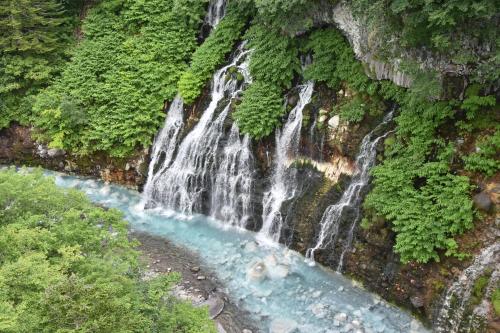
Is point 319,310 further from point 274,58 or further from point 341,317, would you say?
point 274,58

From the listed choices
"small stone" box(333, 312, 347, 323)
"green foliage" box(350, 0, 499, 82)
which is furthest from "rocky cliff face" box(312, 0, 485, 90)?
"small stone" box(333, 312, 347, 323)

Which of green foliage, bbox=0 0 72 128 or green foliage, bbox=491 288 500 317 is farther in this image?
green foliage, bbox=0 0 72 128

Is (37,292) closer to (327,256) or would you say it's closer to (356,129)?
(327,256)

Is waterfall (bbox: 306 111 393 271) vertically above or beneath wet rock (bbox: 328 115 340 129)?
beneath

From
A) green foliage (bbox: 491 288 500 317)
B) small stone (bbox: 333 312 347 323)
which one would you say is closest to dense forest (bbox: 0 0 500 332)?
green foliage (bbox: 491 288 500 317)

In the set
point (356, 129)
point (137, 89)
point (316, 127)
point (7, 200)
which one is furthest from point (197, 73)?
point (7, 200)

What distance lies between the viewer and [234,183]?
15.3 m

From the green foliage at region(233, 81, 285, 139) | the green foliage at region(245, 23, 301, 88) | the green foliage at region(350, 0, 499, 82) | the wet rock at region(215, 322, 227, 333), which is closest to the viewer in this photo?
the green foliage at region(350, 0, 499, 82)

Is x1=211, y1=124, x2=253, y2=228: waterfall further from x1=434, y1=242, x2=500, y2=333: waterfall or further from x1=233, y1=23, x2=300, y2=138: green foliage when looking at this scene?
x1=434, y1=242, x2=500, y2=333: waterfall

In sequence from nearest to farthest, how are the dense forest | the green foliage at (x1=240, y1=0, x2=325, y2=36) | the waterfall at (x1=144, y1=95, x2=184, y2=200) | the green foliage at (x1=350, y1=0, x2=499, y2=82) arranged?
1. the dense forest
2. the green foliage at (x1=350, y1=0, x2=499, y2=82)
3. the green foliage at (x1=240, y1=0, x2=325, y2=36)
4. the waterfall at (x1=144, y1=95, x2=184, y2=200)

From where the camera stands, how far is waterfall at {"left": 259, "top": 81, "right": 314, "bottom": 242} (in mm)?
14305

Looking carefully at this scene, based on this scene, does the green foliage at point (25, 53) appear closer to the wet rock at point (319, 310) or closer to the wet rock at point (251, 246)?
the wet rock at point (251, 246)

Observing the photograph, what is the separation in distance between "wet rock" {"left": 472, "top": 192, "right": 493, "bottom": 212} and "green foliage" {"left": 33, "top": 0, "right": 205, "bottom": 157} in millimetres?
12250

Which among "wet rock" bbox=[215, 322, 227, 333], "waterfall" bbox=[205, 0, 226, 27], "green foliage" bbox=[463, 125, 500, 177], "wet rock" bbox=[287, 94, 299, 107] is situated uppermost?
"waterfall" bbox=[205, 0, 226, 27]
